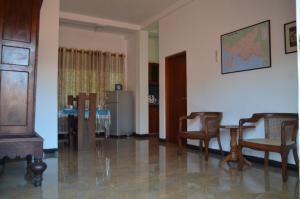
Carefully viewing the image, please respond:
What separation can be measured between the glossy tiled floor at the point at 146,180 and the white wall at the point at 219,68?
36.2 inches

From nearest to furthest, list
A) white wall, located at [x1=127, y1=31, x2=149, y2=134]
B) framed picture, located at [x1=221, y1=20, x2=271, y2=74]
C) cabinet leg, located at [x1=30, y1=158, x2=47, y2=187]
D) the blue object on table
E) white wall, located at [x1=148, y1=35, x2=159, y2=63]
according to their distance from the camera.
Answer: cabinet leg, located at [x1=30, y1=158, x2=47, y2=187]
framed picture, located at [x1=221, y1=20, x2=271, y2=74]
the blue object on table
white wall, located at [x1=127, y1=31, x2=149, y2=134]
white wall, located at [x1=148, y1=35, x2=159, y2=63]

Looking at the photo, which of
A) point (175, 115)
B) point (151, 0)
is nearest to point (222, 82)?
point (175, 115)

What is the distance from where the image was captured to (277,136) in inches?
143

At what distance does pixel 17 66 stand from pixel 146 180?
1.93 meters

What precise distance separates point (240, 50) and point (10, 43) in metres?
3.34

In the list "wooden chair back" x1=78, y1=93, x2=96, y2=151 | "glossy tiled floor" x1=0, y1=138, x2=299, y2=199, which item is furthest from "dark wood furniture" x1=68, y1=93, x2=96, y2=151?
"glossy tiled floor" x1=0, y1=138, x2=299, y2=199

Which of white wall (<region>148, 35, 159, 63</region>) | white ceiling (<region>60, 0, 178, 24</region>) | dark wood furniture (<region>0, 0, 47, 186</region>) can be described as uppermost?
white ceiling (<region>60, 0, 178, 24</region>)

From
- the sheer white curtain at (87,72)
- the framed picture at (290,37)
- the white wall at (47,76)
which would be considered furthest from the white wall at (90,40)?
the framed picture at (290,37)

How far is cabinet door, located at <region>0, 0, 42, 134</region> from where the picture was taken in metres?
2.94

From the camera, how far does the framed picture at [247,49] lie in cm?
390

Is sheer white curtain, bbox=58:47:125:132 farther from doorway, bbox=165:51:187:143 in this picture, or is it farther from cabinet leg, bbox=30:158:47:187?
cabinet leg, bbox=30:158:47:187

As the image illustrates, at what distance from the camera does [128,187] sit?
8.73 feet

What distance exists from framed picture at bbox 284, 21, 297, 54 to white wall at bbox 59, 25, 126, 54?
5543 millimetres

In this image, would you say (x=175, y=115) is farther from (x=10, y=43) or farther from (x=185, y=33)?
(x=10, y=43)
